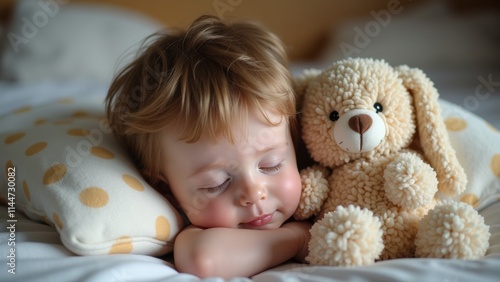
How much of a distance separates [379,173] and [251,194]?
0.23 meters

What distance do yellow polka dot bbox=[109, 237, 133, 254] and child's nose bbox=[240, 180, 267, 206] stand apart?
8.0 inches

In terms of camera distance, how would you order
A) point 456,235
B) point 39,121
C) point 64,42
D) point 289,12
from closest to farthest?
point 456,235, point 39,121, point 64,42, point 289,12

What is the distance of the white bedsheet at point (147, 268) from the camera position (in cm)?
66

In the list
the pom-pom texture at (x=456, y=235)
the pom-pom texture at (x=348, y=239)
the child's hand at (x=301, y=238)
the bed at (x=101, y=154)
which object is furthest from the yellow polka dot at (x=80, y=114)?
the pom-pom texture at (x=456, y=235)

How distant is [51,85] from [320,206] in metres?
1.43

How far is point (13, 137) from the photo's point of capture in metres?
1.02

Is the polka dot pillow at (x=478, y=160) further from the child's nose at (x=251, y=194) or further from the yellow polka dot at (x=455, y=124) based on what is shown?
the child's nose at (x=251, y=194)

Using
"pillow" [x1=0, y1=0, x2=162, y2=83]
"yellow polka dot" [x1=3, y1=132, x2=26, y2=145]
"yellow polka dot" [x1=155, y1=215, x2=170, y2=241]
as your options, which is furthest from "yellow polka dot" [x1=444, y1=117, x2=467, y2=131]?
"pillow" [x1=0, y1=0, x2=162, y2=83]

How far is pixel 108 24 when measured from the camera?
2107mm

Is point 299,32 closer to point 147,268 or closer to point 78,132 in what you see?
point 78,132

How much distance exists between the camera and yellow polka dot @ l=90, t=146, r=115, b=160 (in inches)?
35.2

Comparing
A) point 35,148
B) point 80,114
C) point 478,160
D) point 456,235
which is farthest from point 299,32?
point 456,235

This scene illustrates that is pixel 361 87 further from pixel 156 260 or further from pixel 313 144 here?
pixel 156 260

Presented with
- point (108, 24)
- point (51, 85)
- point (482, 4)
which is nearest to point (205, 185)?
point (51, 85)
